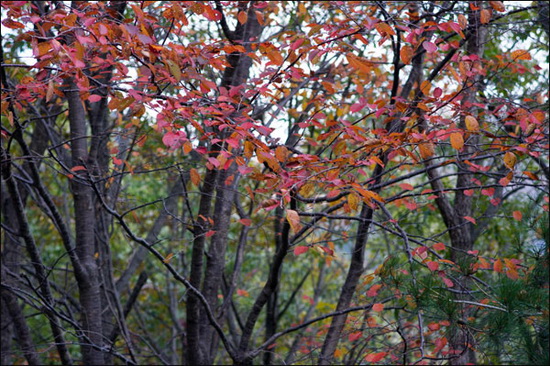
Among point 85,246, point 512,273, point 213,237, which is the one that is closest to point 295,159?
point 512,273

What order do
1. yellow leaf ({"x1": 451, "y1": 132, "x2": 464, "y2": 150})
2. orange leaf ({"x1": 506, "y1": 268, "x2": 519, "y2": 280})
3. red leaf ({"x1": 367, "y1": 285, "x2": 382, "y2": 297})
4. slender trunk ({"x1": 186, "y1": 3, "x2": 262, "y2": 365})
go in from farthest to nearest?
slender trunk ({"x1": 186, "y1": 3, "x2": 262, "y2": 365})
red leaf ({"x1": 367, "y1": 285, "x2": 382, "y2": 297})
orange leaf ({"x1": 506, "y1": 268, "x2": 519, "y2": 280})
yellow leaf ({"x1": 451, "y1": 132, "x2": 464, "y2": 150})

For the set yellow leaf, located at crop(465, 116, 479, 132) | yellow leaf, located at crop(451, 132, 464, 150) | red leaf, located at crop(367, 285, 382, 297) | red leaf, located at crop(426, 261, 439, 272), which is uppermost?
yellow leaf, located at crop(465, 116, 479, 132)

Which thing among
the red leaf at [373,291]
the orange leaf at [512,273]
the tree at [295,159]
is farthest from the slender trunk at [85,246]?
the orange leaf at [512,273]

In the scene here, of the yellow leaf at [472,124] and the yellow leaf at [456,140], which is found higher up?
the yellow leaf at [472,124]

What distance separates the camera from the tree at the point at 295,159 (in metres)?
2.71

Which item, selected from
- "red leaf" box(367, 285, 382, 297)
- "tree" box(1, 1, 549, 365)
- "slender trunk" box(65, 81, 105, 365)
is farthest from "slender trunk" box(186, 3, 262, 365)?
"red leaf" box(367, 285, 382, 297)

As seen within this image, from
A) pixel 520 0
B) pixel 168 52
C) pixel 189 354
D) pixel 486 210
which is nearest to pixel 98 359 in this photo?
pixel 189 354

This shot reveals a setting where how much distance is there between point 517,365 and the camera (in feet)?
11.6

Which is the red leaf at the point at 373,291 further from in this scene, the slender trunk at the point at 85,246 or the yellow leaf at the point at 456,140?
the slender trunk at the point at 85,246

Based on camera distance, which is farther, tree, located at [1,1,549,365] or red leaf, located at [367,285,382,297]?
red leaf, located at [367,285,382,297]

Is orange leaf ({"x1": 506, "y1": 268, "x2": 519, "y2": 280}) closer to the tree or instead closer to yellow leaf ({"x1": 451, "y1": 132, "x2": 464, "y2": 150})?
the tree

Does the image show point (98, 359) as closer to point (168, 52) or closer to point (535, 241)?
point (168, 52)

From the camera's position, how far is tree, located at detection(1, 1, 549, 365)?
2.71 meters

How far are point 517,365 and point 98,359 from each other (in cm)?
294
